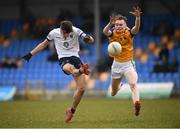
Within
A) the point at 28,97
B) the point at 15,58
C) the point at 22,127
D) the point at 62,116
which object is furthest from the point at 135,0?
the point at 22,127

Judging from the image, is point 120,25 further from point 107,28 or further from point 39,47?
point 39,47

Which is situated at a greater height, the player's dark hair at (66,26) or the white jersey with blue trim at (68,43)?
the player's dark hair at (66,26)

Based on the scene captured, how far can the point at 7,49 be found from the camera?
111ft

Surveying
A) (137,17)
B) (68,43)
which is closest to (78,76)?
(68,43)

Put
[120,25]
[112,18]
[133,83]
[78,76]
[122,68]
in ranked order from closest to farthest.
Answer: [78,76] → [112,18] → [133,83] → [120,25] → [122,68]

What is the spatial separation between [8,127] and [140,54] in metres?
20.1

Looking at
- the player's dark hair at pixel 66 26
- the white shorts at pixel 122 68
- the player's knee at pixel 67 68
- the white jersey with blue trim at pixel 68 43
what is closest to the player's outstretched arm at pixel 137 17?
the white shorts at pixel 122 68

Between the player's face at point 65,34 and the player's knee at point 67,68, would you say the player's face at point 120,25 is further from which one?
the player's knee at point 67,68

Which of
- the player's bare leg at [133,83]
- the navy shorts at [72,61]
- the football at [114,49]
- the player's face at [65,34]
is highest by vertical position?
the player's face at [65,34]

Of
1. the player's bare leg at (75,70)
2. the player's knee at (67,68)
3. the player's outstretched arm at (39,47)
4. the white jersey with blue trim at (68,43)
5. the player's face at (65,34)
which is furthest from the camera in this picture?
the player's outstretched arm at (39,47)

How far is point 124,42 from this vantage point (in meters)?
13.7

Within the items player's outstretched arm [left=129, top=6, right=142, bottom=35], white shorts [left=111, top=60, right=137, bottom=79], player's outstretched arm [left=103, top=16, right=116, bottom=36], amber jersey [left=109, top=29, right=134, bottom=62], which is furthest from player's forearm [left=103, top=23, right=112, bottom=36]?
white shorts [left=111, top=60, right=137, bottom=79]

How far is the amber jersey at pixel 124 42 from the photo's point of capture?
13.7 meters

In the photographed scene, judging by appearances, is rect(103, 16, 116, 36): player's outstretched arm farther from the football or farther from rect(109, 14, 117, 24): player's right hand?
the football
